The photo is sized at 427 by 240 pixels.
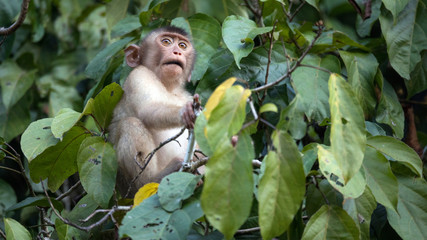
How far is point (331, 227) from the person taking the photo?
2852 millimetres

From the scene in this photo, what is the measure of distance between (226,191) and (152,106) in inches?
83.6

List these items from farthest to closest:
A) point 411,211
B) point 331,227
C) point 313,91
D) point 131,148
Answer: point 131,148, point 313,91, point 411,211, point 331,227

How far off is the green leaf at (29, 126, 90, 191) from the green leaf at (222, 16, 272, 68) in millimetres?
1261

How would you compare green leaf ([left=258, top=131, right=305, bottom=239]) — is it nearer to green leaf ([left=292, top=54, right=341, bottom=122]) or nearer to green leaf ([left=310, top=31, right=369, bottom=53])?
green leaf ([left=292, top=54, right=341, bottom=122])

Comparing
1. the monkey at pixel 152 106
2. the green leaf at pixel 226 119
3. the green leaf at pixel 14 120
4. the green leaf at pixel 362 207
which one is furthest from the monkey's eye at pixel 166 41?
the green leaf at pixel 226 119

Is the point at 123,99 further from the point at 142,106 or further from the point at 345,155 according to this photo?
the point at 345,155

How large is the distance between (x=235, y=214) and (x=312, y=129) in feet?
10.3

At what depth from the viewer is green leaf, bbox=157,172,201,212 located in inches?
111

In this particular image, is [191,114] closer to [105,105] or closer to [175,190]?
[175,190]

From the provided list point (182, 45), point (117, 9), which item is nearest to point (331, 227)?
point (182, 45)

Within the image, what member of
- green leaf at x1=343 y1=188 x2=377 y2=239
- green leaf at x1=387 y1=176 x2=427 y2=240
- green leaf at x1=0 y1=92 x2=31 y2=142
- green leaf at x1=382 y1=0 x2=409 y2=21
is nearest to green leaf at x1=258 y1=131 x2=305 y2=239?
green leaf at x1=343 y1=188 x2=377 y2=239

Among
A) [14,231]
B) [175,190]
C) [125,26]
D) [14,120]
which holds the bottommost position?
[14,120]

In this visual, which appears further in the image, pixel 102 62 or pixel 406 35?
pixel 102 62

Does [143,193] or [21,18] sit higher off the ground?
[21,18]
